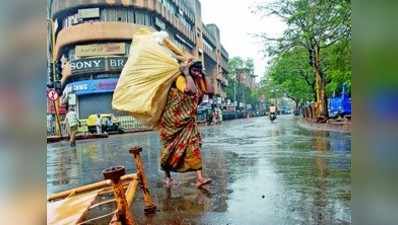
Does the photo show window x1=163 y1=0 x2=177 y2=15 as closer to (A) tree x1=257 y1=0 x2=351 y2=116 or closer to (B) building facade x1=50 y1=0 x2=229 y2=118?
(B) building facade x1=50 y1=0 x2=229 y2=118

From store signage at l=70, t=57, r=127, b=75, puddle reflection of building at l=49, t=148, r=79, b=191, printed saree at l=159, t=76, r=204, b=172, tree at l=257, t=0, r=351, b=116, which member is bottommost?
puddle reflection of building at l=49, t=148, r=79, b=191

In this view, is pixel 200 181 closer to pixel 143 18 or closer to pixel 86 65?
pixel 86 65

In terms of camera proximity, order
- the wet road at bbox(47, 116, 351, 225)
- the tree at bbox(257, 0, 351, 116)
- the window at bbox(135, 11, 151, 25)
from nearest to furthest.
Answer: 1. the wet road at bbox(47, 116, 351, 225)
2. the tree at bbox(257, 0, 351, 116)
3. the window at bbox(135, 11, 151, 25)

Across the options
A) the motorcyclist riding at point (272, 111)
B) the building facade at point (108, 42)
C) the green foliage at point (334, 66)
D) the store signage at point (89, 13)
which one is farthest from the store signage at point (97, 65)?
the green foliage at point (334, 66)

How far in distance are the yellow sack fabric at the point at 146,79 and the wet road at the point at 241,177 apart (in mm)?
301

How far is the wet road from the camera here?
1.90 metres

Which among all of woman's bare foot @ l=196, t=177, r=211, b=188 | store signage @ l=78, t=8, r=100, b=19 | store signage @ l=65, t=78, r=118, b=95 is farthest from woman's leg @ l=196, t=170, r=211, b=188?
store signage @ l=78, t=8, r=100, b=19

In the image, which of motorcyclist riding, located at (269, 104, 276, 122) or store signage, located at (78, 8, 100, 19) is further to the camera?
motorcyclist riding, located at (269, 104, 276, 122)

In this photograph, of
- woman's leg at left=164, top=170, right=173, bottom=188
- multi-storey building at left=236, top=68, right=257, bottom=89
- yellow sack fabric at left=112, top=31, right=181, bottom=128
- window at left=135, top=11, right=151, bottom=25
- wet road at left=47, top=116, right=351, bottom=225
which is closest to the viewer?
wet road at left=47, top=116, right=351, bottom=225

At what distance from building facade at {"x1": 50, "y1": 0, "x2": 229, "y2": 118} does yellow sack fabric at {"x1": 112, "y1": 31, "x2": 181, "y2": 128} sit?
66 mm

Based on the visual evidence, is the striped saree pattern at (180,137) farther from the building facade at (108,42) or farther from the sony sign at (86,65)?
the sony sign at (86,65)

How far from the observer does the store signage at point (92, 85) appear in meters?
2.17

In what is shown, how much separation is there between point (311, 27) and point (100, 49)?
4.80ft
